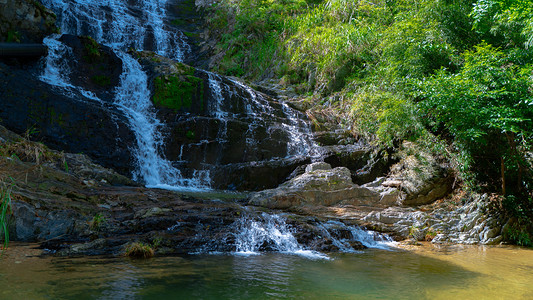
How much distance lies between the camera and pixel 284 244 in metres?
5.86

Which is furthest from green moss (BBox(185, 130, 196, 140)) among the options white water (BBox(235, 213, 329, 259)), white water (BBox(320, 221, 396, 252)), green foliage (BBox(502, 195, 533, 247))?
green foliage (BBox(502, 195, 533, 247))

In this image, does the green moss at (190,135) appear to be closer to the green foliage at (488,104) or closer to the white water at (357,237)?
the white water at (357,237)

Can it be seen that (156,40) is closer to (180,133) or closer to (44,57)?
(44,57)

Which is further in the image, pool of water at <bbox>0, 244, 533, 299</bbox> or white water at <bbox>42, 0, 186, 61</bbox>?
white water at <bbox>42, 0, 186, 61</bbox>

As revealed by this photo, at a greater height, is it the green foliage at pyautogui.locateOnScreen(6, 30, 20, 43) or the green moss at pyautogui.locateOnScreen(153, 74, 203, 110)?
the green foliage at pyautogui.locateOnScreen(6, 30, 20, 43)

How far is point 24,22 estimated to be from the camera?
13.7m

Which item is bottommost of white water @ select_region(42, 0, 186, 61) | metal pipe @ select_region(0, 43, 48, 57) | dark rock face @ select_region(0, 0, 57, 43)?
metal pipe @ select_region(0, 43, 48, 57)

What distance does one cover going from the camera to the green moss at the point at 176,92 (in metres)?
13.6

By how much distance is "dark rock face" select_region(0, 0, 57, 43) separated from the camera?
13.1 meters

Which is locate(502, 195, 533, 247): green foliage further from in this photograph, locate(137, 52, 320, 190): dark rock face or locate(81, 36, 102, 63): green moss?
locate(81, 36, 102, 63): green moss

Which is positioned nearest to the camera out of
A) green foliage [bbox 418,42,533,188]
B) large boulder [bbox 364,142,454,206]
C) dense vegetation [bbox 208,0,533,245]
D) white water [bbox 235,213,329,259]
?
white water [bbox 235,213,329,259]

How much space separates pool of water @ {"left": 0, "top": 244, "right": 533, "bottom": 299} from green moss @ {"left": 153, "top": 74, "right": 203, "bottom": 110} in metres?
9.51

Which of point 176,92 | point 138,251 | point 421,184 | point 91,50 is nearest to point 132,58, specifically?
point 91,50

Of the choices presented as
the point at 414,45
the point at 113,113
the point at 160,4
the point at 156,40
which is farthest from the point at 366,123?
the point at 160,4
